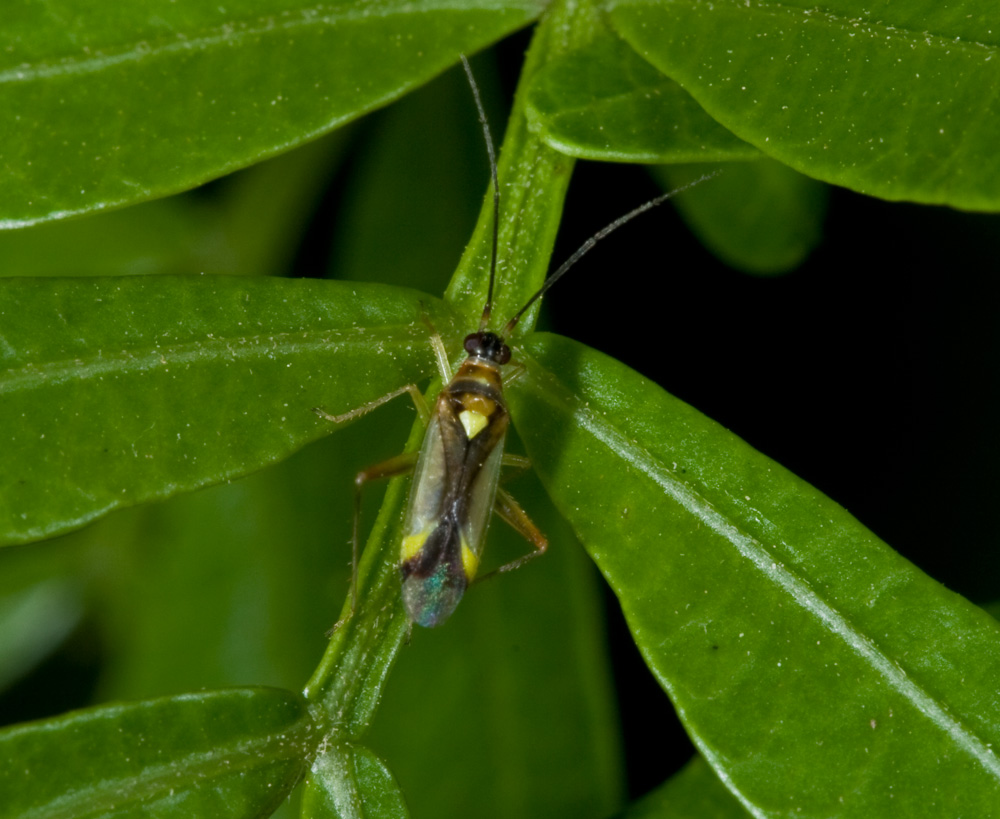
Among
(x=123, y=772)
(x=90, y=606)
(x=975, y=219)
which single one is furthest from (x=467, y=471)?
(x=975, y=219)

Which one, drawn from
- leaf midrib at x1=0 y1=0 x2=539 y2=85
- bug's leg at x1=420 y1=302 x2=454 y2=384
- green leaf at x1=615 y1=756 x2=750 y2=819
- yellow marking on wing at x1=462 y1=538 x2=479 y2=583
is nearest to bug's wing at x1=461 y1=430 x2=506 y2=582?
yellow marking on wing at x1=462 y1=538 x2=479 y2=583

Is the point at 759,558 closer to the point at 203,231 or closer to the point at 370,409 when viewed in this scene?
the point at 370,409

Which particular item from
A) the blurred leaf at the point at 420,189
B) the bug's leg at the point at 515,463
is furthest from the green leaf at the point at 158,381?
the blurred leaf at the point at 420,189

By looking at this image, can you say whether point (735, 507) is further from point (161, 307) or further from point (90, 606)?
point (90, 606)

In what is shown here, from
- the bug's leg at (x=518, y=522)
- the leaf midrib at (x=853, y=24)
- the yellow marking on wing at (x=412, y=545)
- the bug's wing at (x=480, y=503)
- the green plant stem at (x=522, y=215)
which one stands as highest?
the leaf midrib at (x=853, y=24)

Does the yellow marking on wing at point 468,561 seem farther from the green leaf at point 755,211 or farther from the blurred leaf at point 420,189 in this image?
the green leaf at point 755,211

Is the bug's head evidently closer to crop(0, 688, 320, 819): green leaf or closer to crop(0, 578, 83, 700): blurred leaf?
crop(0, 688, 320, 819): green leaf
